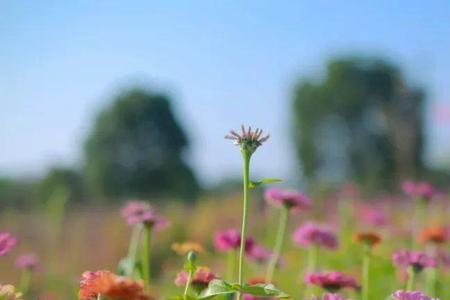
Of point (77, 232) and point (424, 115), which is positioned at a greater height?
point (424, 115)

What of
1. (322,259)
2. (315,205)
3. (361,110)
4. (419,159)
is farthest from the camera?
(361,110)

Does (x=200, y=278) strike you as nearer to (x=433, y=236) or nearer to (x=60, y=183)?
(x=433, y=236)

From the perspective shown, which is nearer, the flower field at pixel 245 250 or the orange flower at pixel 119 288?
the orange flower at pixel 119 288

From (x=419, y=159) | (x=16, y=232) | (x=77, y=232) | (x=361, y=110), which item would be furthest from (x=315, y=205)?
(x=361, y=110)

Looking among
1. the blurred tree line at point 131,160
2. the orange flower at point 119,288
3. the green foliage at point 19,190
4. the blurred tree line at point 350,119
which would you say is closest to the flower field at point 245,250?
the orange flower at point 119,288

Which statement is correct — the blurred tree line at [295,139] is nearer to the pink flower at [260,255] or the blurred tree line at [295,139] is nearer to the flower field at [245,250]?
the flower field at [245,250]

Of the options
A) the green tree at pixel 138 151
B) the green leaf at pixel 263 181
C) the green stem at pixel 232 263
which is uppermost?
the green leaf at pixel 263 181

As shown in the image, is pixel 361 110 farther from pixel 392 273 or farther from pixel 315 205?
pixel 392 273
